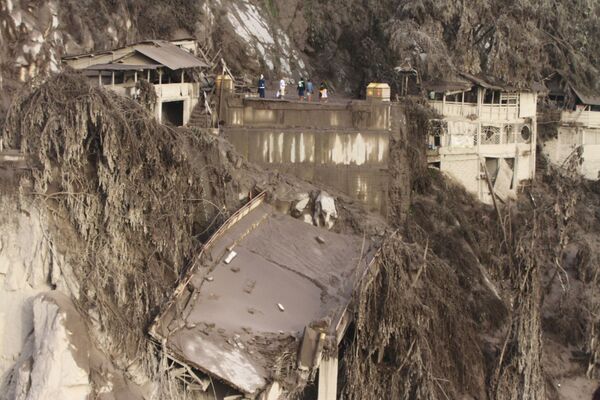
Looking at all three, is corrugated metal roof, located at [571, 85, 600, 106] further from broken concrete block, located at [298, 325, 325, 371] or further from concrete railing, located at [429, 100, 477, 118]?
broken concrete block, located at [298, 325, 325, 371]

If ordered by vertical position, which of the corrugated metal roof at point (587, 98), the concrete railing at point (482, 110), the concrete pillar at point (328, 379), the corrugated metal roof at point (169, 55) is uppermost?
the corrugated metal roof at point (169, 55)

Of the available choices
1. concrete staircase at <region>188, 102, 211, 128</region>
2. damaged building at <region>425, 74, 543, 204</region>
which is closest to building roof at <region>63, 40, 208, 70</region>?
concrete staircase at <region>188, 102, 211, 128</region>

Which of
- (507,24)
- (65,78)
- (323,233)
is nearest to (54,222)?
(65,78)

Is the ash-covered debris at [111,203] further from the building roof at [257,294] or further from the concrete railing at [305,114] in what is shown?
the concrete railing at [305,114]

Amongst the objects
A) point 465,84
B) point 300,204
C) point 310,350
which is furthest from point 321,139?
point 310,350

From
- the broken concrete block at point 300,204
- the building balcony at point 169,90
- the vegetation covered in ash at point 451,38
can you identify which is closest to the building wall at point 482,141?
the vegetation covered in ash at point 451,38
